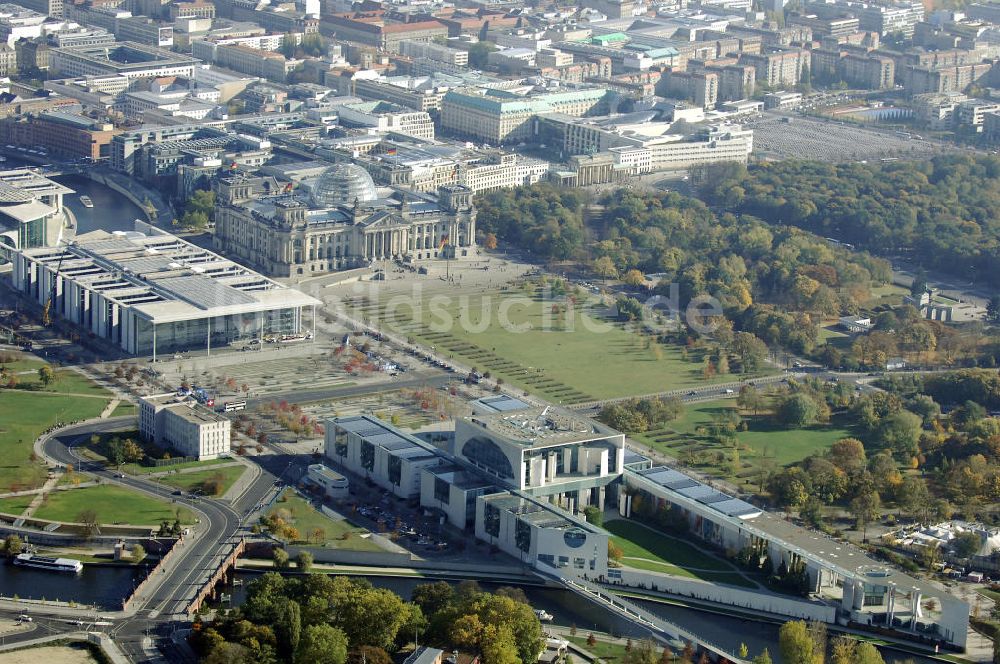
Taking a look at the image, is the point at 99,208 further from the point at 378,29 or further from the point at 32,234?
the point at 378,29

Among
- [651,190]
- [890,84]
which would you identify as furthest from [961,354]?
[890,84]

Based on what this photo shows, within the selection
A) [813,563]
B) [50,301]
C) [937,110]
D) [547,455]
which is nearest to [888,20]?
[937,110]

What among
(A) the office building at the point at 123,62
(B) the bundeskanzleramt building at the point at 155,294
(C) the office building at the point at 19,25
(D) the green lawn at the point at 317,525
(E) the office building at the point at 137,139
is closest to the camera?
(D) the green lawn at the point at 317,525

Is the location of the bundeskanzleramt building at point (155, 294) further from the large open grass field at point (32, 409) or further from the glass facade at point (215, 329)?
the large open grass field at point (32, 409)

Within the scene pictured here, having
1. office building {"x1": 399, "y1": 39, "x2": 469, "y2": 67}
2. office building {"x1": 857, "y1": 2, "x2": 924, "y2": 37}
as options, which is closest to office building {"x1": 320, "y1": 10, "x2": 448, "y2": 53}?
office building {"x1": 399, "y1": 39, "x2": 469, "y2": 67}

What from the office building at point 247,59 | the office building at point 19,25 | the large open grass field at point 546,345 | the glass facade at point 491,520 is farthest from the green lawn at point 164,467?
the office building at point 19,25

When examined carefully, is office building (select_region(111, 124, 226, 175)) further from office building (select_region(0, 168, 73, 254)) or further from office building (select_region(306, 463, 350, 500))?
office building (select_region(306, 463, 350, 500))
